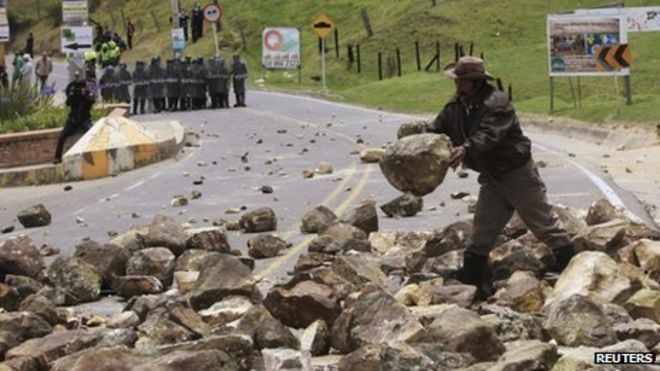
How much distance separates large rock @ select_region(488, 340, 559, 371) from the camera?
6.54 metres

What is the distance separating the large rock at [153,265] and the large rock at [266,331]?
2.58 meters

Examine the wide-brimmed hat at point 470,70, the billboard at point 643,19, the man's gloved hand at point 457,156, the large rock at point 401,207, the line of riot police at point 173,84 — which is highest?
the wide-brimmed hat at point 470,70

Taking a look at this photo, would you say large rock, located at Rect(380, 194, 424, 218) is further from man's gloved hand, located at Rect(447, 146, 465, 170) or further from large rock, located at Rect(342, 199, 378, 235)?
man's gloved hand, located at Rect(447, 146, 465, 170)

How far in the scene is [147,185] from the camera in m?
19.3

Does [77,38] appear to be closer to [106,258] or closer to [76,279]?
[106,258]

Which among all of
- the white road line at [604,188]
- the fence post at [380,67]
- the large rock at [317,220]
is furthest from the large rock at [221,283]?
the fence post at [380,67]

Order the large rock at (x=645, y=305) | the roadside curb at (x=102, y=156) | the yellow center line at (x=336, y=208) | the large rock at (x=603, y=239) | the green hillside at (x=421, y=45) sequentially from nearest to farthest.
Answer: the large rock at (x=645, y=305) < the large rock at (x=603, y=239) < the yellow center line at (x=336, y=208) < the roadside curb at (x=102, y=156) < the green hillside at (x=421, y=45)

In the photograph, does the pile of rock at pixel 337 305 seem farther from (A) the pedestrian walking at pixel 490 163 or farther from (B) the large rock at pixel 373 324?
(A) the pedestrian walking at pixel 490 163

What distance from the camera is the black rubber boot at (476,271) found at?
934cm

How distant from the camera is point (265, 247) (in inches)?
467

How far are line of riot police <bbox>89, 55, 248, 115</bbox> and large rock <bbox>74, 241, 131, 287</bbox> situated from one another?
28463 millimetres

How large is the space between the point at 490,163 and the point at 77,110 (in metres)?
15.1

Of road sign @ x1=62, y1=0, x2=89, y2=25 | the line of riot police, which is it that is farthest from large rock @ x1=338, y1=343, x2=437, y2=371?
the line of riot police

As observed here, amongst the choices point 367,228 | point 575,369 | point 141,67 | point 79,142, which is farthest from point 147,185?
point 141,67
